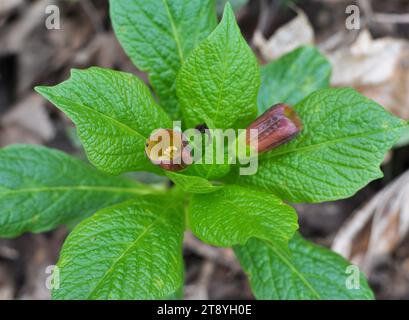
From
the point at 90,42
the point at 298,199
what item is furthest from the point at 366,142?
the point at 90,42

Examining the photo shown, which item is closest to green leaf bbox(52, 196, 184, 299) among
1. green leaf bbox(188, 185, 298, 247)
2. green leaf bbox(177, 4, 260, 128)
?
green leaf bbox(188, 185, 298, 247)

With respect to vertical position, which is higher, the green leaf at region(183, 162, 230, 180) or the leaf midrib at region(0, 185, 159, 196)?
the leaf midrib at region(0, 185, 159, 196)

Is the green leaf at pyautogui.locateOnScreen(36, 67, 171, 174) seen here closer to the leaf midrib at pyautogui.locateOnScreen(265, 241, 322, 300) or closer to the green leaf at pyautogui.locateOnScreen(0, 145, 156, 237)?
the green leaf at pyautogui.locateOnScreen(0, 145, 156, 237)

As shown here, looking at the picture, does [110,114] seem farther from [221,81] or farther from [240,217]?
[240,217]

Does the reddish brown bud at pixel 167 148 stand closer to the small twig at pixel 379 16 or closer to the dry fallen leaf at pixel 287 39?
the dry fallen leaf at pixel 287 39

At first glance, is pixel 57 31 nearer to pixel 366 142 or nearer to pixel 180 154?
pixel 180 154
